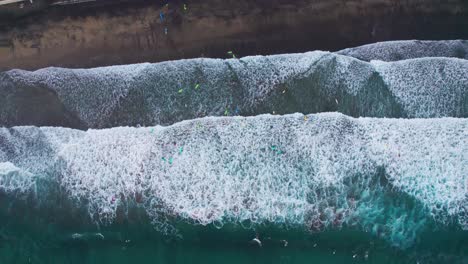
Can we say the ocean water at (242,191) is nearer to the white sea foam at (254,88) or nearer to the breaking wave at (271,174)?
the breaking wave at (271,174)

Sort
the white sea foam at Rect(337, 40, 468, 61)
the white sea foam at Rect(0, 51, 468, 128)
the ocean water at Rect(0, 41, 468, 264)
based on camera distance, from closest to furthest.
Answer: the ocean water at Rect(0, 41, 468, 264)
the white sea foam at Rect(0, 51, 468, 128)
the white sea foam at Rect(337, 40, 468, 61)

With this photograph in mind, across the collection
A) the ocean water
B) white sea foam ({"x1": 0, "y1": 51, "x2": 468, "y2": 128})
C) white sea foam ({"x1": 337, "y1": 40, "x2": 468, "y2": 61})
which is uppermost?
white sea foam ({"x1": 337, "y1": 40, "x2": 468, "y2": 61})

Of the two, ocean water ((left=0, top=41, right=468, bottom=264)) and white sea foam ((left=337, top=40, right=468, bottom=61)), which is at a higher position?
white sea foam ((left=337, top=40, right=468, bottom=61))

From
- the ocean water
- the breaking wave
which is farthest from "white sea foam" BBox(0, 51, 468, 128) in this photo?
the breaking wave

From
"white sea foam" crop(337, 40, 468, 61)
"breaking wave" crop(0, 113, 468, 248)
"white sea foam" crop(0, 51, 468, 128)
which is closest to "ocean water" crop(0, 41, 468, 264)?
"breaking wave" crop(0, 113, 468, 248)

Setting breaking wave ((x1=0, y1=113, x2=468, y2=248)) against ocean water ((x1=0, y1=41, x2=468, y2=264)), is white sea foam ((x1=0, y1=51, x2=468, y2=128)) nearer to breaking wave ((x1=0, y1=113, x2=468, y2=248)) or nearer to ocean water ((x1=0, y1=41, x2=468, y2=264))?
ocean water ((x1=0, y1=41, x2=468, y2=264))

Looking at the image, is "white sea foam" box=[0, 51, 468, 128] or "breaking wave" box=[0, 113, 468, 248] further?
"white sea foam" box=[0, 51, 468, 128]

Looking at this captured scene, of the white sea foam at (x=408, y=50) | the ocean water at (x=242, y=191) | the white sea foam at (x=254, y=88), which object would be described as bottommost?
the ocean water at (x=242, y=191)

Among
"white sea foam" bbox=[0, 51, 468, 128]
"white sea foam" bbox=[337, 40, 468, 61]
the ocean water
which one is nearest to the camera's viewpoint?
the ocean water

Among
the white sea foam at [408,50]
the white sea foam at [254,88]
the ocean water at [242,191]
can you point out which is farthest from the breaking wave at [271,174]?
the white sea foam at [408,50]

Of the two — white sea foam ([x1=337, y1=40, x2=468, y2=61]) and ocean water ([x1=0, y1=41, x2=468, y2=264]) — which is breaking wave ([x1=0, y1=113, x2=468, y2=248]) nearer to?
ocean water ([x1=0, y1=41, x2=468, y2=264])

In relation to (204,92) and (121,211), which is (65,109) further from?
(121,211)
